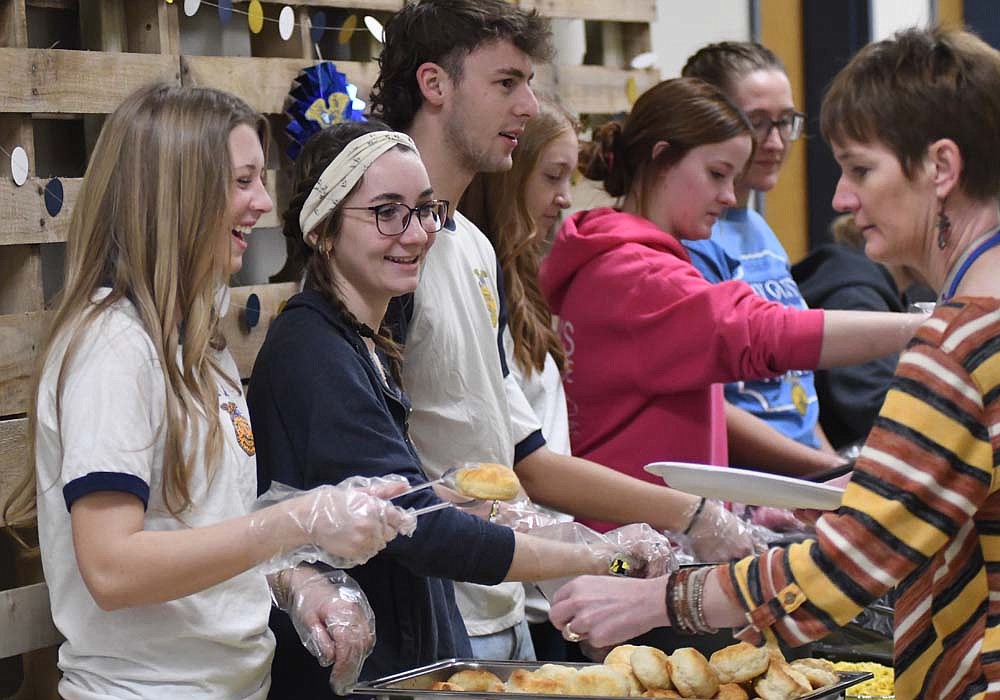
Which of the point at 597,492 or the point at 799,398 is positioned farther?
the point at 799,398

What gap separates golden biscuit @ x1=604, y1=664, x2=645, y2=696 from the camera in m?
1.79

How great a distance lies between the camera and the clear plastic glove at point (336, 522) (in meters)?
1.69

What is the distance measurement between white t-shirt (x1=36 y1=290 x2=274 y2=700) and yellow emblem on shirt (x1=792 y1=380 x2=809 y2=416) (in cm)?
180

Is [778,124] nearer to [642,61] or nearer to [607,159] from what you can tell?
[642,61]

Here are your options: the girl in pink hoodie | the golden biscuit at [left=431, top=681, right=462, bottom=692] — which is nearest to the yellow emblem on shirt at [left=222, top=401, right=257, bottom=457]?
the golden biscuit at [left=431, top=681, right=462, bottom=692]

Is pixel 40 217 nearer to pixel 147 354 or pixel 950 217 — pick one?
pixel 147 354

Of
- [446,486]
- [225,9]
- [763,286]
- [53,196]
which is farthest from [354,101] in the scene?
[763,286]

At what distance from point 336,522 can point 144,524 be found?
0.27 m

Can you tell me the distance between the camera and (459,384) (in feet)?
7.39

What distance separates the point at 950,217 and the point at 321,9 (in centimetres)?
165

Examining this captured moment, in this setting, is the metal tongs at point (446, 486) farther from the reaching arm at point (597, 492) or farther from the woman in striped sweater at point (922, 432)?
the reaching arm at point (597, 492)

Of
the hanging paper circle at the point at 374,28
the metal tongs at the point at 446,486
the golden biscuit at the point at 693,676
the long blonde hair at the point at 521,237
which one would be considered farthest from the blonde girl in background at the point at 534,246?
the golden biscuit at the point at 693,676

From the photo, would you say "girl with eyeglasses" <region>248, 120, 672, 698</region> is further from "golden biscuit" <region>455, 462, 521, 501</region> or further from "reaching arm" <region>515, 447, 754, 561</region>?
"reaching arm" <region>515, 447, 754, 561</region>

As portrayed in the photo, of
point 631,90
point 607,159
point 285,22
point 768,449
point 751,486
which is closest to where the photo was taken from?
point 751,486
